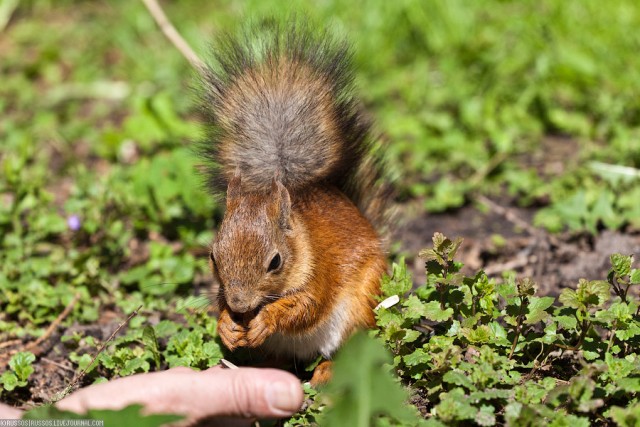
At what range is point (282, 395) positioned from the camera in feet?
7.04

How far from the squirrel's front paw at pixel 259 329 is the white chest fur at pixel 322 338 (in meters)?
0.13

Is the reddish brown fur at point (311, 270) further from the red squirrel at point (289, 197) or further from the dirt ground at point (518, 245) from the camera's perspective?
the dirt ground at point (518, 245)

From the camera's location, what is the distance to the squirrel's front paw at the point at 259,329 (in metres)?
2.65

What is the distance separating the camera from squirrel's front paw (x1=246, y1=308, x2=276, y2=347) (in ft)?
8.70

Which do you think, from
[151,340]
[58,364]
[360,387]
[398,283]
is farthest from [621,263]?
[58,364]

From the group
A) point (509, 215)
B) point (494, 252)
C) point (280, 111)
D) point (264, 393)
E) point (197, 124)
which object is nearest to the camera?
point (264, 393)

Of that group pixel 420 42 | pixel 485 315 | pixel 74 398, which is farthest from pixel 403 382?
pixel 420 42

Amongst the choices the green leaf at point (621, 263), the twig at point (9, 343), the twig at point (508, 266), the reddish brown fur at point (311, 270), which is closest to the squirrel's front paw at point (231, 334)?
the reddish brown fur at point (311, 270)

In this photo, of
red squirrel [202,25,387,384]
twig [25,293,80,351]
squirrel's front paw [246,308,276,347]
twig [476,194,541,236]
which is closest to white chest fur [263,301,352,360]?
red squirrel [202,25,387,384]

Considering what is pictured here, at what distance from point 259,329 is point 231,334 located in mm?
100

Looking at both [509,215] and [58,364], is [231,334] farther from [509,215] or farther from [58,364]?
[509,215]

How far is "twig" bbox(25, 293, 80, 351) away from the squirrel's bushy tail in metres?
0.86

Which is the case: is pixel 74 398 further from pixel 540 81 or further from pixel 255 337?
pixel 540 81

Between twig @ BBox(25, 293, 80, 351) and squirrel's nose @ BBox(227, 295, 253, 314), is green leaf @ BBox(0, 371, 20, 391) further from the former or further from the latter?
squirrel's nose @ BBox(227, 295, 253, 314)
